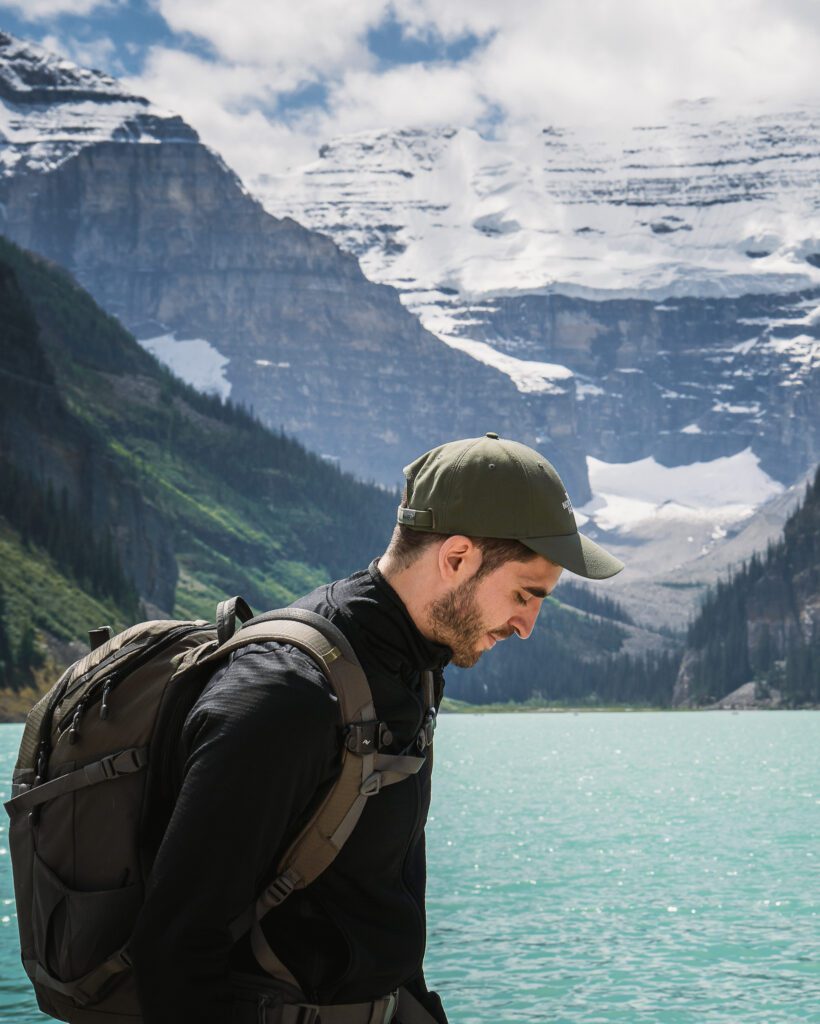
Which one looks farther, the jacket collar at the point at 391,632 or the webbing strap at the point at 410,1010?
the webbing strap at the point at 410,1010

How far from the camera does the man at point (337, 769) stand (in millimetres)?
5336

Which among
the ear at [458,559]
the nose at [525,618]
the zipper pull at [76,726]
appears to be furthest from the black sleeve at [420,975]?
the zipper pull at [76,726]

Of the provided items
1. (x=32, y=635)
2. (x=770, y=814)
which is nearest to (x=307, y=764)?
(x=770, y=814)

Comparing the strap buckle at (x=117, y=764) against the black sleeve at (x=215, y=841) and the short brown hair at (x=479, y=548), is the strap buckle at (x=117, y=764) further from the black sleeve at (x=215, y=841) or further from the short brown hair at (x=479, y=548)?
the short brown hair at (x=479, y=548)

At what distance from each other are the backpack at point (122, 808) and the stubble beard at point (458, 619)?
0.49 m

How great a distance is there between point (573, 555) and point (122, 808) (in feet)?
6.40

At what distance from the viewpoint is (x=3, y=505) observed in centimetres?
19850

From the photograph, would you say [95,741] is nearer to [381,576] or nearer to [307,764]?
[307,764]

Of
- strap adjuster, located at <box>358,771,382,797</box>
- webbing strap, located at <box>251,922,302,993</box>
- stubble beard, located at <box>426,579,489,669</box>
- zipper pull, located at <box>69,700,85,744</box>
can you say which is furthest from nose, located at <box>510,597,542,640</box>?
zipper pull, located at <box>69,700,85,744</box>

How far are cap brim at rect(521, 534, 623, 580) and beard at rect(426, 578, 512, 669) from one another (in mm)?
334

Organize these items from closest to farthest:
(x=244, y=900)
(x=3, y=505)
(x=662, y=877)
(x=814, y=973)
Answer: (x=244, y=900), (x=814, y=973), (x=662, y=877), (x=3, y=505)

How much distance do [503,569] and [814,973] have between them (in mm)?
24801

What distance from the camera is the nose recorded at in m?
6.21

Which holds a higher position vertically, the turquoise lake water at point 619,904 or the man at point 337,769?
the man at point 337,769
